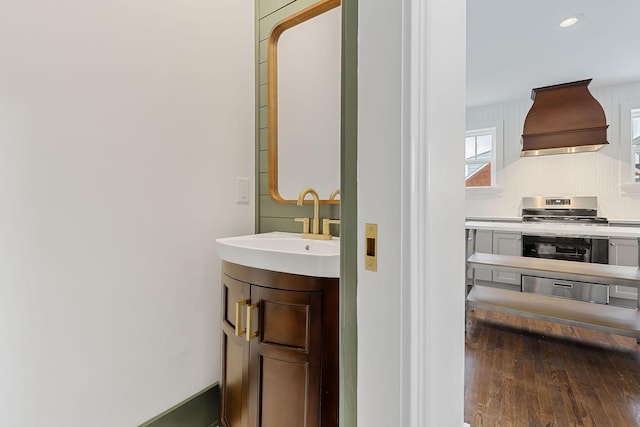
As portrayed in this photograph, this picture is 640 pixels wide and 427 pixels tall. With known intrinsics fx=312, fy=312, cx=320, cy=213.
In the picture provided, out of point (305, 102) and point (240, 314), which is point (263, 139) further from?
point (240, 314)

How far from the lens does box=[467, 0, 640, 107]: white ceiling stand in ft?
7.11

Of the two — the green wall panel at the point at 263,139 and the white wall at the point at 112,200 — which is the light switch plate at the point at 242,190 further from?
the green wall panel at the point at 263,139

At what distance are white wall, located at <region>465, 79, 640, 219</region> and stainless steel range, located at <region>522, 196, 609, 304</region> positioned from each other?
4.9 inches

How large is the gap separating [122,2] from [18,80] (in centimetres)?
47

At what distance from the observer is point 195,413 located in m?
1.38

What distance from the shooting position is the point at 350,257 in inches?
22.9

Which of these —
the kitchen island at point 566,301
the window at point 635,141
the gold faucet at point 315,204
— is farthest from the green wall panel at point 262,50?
the window at point 635,141

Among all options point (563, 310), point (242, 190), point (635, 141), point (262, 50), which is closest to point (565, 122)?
point (635, 141)

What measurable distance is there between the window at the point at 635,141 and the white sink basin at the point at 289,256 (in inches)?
161

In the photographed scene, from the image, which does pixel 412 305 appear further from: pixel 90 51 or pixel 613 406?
pixel 613 406

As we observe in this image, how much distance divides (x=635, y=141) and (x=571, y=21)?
2.19 meters

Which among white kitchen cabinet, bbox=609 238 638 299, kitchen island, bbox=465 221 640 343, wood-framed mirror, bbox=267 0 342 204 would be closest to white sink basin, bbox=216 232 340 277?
wood-framed mirror, bbox=267 0 342 204

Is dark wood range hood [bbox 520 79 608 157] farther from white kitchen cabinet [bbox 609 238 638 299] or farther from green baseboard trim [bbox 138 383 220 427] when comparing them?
green baseboard trim [bbox 138 383 220 427]

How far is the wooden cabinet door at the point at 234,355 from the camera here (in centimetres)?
108
